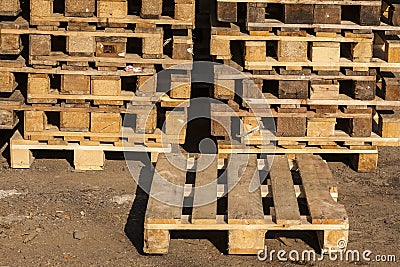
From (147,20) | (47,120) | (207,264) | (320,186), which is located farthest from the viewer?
(47,120)

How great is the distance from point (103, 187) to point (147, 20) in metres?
1.55

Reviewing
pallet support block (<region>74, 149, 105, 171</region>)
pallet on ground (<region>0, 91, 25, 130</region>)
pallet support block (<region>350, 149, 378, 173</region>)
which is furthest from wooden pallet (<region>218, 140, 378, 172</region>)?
pallet on ground (<region>0, 91, 25, 130</region>)

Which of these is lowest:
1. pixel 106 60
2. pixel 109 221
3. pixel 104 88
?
pixel 109 221

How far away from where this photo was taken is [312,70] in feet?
26.3

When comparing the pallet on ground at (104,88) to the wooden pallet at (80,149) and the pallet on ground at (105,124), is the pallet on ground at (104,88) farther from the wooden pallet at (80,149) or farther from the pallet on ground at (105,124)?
the wooden pallet at (80,149)

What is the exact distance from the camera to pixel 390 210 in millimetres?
7559

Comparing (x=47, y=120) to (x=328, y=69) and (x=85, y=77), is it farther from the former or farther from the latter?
(x=328, y=69)

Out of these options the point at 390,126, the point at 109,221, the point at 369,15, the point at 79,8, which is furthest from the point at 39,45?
the point at 390,126

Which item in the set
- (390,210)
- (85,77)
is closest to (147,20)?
(85,77)

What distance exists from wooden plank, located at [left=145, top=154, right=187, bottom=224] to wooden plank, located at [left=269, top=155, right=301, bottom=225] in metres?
0.76

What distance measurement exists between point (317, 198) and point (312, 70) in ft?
4.66

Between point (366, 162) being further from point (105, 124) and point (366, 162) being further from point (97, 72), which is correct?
point (97, 72)

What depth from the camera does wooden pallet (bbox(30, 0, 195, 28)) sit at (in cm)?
784

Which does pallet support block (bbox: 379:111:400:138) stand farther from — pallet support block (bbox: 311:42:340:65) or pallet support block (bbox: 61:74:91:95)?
pallet support block (bbox: 61:74:91:95)
